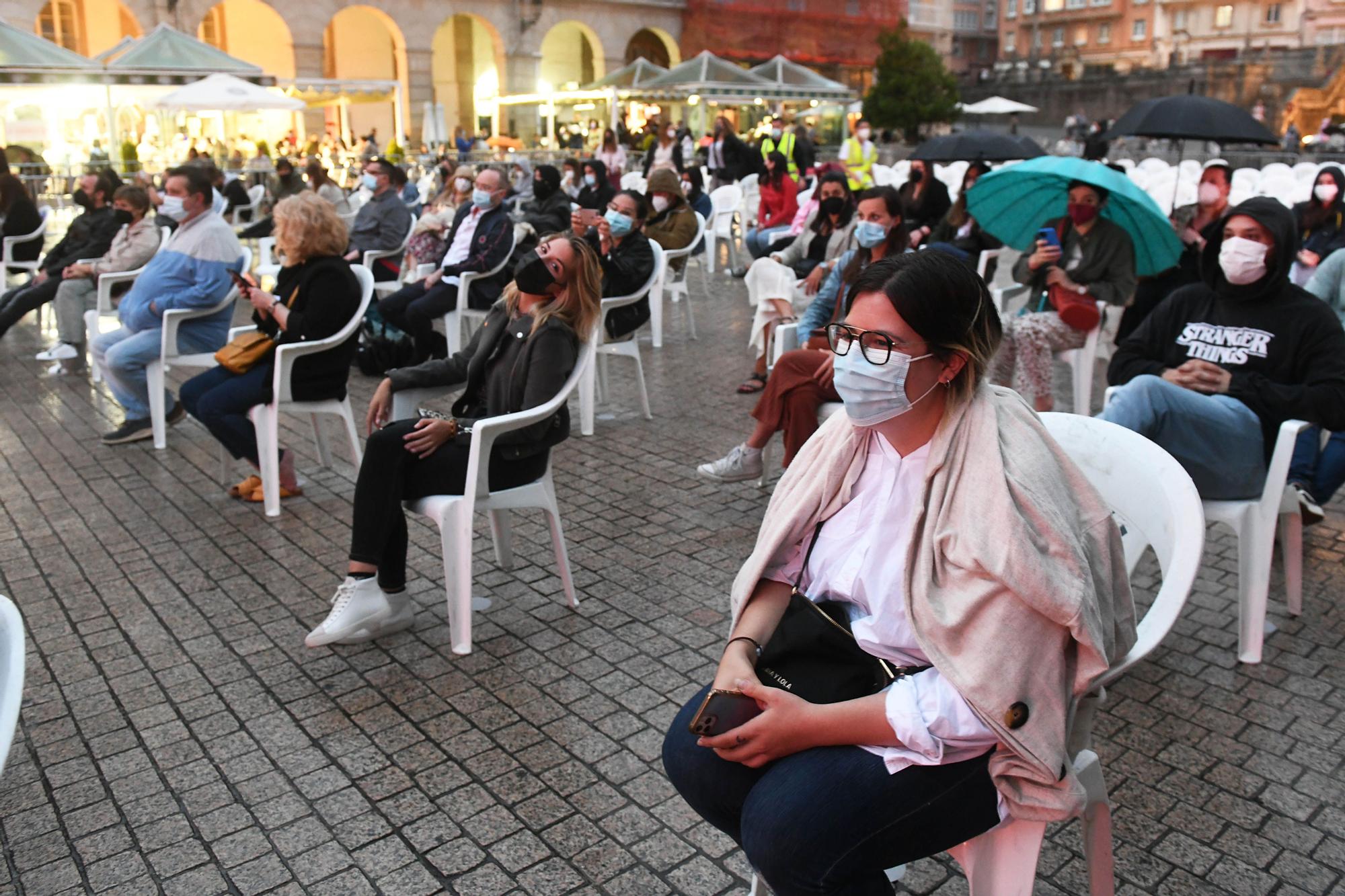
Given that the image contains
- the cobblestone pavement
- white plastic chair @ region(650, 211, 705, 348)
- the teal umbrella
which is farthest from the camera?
white plastic chair @ region(650, 211, 705, 348)

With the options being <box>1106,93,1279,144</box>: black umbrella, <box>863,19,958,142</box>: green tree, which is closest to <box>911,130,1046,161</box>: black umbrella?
<box>1106,93,1279,144</box>: black umbrella

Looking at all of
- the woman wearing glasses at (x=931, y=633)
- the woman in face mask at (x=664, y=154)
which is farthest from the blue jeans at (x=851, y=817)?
the woman in face mask at (x=664, y=154)

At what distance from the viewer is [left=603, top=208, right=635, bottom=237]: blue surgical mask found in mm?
7105

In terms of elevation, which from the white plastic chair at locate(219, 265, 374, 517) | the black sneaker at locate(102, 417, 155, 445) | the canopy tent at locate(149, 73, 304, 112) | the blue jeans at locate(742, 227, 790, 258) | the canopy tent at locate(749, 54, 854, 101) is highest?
the canopy tent at locate(749, 54, 854, 101)

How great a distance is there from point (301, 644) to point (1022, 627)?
2783mm

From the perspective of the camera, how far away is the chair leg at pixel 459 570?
12.1 ft

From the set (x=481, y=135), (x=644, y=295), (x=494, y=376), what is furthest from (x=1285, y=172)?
(x=481, y=135)

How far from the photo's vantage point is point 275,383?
16.6 feet

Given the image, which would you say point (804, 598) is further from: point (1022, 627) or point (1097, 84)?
point (1097, 84)

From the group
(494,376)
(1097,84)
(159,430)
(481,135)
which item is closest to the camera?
(494,376)

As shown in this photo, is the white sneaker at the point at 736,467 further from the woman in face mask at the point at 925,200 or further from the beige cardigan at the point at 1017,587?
the woman in face mask at the point at 925,200

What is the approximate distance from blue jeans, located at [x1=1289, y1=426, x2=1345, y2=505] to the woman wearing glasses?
258cm

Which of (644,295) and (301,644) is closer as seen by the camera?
(301,644)

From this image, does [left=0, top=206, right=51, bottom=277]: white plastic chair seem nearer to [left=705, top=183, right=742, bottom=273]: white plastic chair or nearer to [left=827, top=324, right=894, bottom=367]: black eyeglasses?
[left=705, top=183, right=742, bottom=273]: white plastic chair
